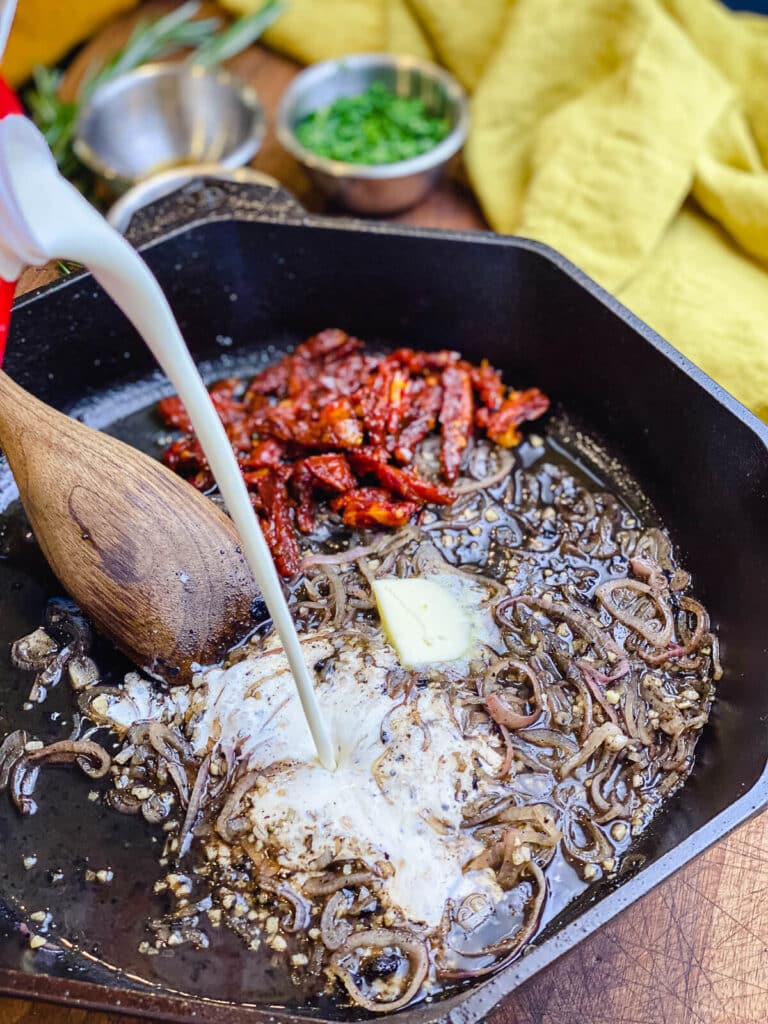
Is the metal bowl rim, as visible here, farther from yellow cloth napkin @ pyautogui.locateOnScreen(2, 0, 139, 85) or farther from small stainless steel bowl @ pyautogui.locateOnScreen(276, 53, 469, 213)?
yellow cloth napkin @ pyautogui.locateOnScreen(2, 0, 139, 85)

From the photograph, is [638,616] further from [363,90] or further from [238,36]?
[238,36]

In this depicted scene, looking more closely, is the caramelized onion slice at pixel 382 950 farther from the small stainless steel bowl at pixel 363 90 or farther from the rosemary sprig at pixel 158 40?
the rosemary sprig at pixel 158 40

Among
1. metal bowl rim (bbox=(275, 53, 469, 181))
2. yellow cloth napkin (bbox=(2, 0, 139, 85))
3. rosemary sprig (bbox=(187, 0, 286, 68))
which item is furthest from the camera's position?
yellow cloth napkin (bbox=(2, 0, 139, 85))

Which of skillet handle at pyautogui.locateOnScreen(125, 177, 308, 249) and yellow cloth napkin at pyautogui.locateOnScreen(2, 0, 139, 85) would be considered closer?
skillet handle at pyautogui.locateOnScreen(125, 177, 308, 249)

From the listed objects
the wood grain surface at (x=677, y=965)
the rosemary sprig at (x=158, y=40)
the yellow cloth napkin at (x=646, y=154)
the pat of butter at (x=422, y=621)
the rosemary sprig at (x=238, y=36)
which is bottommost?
the wood grain surface at (x=677, y=965)

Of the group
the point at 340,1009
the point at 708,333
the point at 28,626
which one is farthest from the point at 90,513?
the point at 708,333

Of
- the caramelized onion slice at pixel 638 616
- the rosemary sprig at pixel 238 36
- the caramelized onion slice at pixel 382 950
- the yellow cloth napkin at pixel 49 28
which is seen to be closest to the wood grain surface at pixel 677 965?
the caramelized onion slice at pixel 382 950

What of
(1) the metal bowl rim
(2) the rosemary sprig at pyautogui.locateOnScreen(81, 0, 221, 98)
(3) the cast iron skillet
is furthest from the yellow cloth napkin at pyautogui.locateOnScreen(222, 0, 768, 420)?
(2) the rosemary sprig at pyautogui.locateOnScreen(81, 0, 221, 98)
